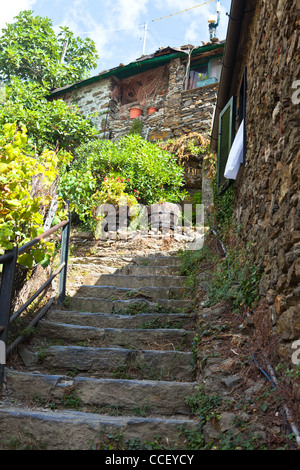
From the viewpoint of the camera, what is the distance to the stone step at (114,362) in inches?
117

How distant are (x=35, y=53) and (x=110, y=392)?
11864 mm

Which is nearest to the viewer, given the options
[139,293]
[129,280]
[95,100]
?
[139,293]

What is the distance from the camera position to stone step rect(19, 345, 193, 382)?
297 centimetres

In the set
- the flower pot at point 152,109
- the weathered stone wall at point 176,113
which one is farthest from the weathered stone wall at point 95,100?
the flower pot at point 152,109

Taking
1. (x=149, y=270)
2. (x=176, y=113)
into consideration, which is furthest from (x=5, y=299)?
(x=176, y=113)

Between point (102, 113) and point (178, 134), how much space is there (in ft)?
10.5

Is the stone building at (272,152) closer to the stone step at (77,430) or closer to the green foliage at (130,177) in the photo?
the stone step at (77,430)

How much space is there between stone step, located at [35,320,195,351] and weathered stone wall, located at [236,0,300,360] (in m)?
1.00

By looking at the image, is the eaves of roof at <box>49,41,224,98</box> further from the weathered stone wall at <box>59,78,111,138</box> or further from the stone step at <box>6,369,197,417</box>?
the stone step at <box>6,369,197,417</box>

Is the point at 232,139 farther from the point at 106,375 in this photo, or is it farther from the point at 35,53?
the point at 35,53

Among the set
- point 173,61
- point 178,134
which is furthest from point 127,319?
point 173,61

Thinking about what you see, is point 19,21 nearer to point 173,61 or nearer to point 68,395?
point 173,61

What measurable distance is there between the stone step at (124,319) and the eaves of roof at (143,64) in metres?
8.69

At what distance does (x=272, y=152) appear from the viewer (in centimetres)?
269
